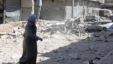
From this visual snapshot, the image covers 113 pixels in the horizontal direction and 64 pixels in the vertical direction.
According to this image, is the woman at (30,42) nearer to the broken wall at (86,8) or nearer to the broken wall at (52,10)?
the broken wall at (52,10)

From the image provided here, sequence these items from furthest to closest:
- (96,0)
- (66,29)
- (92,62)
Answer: (96,0) → (66,29) → (92,62)

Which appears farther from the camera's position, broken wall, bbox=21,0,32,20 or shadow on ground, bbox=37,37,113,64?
broken wall, bbox=21,0,32,20

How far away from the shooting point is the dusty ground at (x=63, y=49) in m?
12.5

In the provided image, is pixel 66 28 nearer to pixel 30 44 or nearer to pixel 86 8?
pixel 30 44

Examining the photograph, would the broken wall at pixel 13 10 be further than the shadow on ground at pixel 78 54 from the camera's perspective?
Yes

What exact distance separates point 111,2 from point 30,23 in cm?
3816

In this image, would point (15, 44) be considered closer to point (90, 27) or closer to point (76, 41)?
point (76, 41)

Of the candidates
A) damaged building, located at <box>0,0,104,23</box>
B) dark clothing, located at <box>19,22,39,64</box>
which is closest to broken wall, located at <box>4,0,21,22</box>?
damaged building, located at <box>0,0,104,23</box>

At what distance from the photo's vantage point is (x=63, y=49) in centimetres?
1559

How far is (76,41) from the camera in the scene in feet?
60.9

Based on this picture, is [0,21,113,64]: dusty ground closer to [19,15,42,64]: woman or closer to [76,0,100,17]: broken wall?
[19,15,42,64]: woman

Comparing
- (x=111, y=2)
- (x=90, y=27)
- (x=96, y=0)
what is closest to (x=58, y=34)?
(x=90, y=27)

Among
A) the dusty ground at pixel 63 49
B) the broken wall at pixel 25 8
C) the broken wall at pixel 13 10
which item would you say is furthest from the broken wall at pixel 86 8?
the dusty ground at pixel 63 49

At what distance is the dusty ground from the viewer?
41.1 ft
